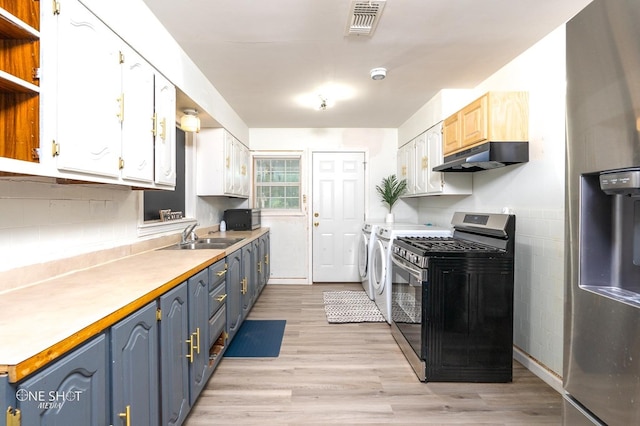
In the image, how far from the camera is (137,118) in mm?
1711

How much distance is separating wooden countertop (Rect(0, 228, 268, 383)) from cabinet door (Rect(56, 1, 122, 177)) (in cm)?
51

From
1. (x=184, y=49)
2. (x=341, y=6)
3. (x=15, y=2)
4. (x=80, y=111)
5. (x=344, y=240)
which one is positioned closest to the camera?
(x=15, y=2)

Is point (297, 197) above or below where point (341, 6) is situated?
below

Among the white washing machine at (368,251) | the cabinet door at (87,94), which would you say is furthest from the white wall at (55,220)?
the white washing machine at (368,251)

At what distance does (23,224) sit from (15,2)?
87 centimetres

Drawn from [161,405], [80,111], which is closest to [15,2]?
[80,111]

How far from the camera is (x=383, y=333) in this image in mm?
2990

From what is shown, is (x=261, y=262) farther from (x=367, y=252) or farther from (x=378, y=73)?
(x=378, y=73)

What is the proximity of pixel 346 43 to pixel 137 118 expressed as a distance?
58.3 inches

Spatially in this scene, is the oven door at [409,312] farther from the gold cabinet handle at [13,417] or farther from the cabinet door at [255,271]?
the gold cabinet handle at [13,417]

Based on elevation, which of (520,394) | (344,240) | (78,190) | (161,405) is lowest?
(520,394)

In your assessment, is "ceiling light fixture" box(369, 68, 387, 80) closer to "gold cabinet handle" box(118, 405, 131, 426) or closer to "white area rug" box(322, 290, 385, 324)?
"white area rug" box(322, 290, 385, 324)

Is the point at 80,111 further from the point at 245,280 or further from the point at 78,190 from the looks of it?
the point at 245,280

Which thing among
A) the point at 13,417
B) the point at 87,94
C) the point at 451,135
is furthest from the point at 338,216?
the point at 13,417
